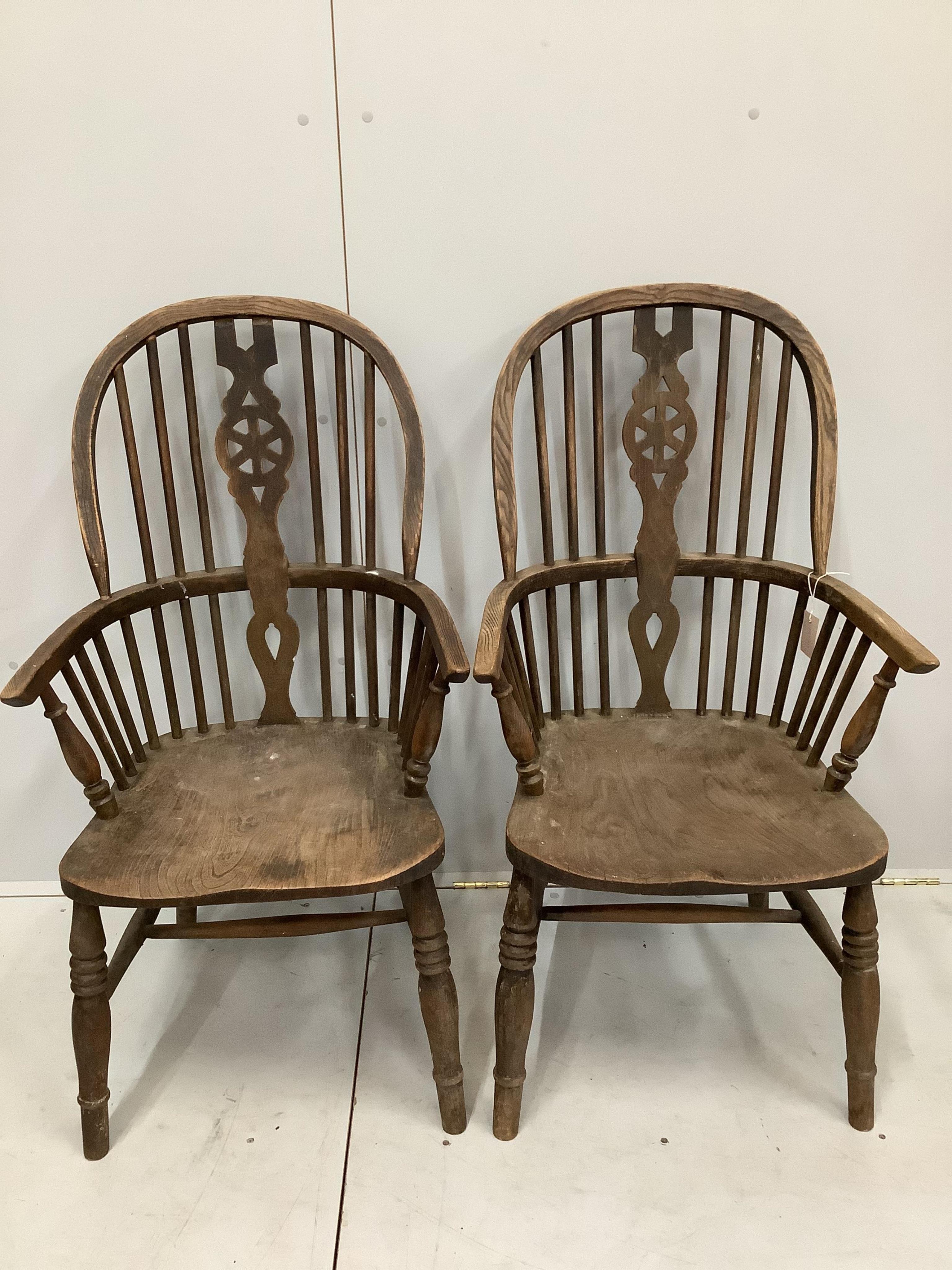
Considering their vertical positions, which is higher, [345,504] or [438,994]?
[345,504]

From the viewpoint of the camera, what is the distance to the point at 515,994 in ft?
4.11

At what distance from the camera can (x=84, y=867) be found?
1.19 meters

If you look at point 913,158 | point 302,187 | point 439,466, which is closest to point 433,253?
point 302,187

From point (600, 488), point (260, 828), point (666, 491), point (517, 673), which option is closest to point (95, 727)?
point (260, 828)

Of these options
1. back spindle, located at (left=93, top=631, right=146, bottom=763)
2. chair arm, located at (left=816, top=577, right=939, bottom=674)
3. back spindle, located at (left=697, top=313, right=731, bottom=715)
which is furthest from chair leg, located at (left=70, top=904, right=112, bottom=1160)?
chair arm, located at (left=816, top=577, right=939, bottom=674)

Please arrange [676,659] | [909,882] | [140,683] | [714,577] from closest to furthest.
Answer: [140,683]
[714,577]
[676,659]
[909,882]

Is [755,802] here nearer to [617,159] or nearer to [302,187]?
[617,159]

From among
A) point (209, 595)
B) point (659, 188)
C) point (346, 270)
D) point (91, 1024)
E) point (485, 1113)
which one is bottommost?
point (485, 1113)

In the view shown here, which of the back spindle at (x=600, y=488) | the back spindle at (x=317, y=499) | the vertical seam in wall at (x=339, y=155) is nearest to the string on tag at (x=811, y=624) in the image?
the back spindle at (x=600, y=488)

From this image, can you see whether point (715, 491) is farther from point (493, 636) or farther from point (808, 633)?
point (493, 636)

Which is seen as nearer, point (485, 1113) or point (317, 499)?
point (485, 1113)

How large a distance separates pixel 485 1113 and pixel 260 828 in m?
0.57

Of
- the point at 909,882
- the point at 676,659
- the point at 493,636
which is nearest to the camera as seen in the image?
the point at 493,636

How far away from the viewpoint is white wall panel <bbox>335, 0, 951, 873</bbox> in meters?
1.44
